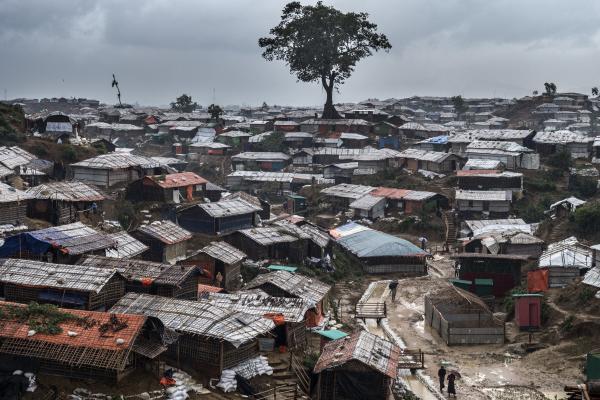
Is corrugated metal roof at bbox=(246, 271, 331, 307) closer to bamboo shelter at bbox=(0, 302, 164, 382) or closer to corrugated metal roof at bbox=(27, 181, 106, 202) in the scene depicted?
bamboo shelter at bbox=(0, 302, 164, 382)

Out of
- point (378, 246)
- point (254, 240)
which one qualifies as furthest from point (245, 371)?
point (378, 246)

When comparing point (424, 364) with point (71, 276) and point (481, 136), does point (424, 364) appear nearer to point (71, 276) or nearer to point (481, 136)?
point (71, 276)

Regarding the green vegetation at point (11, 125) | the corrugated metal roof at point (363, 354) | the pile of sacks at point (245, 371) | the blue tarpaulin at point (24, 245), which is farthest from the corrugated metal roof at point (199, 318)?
the green vegetation at point (11, 125)

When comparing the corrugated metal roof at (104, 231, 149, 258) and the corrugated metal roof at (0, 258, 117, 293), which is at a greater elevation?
the corrugated metal roof at (0, 258, 117, 293)

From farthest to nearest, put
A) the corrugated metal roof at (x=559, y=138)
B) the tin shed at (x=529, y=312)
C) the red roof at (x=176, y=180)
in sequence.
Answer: the corrugated metal roof at (x=559, y=138), the red roof at (x=176, y=180), the tin shed at (x=529, y=312)

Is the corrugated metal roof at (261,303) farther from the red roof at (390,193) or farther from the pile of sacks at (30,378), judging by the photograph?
the red roof at (390,193)

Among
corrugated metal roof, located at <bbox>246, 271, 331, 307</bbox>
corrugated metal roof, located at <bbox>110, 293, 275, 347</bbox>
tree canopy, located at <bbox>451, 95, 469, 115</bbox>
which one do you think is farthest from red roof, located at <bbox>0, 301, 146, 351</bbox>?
tree canopy, located at <bbox>451, 95, 469, 115</bbox>

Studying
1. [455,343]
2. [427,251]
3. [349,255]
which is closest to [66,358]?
[455,343]
